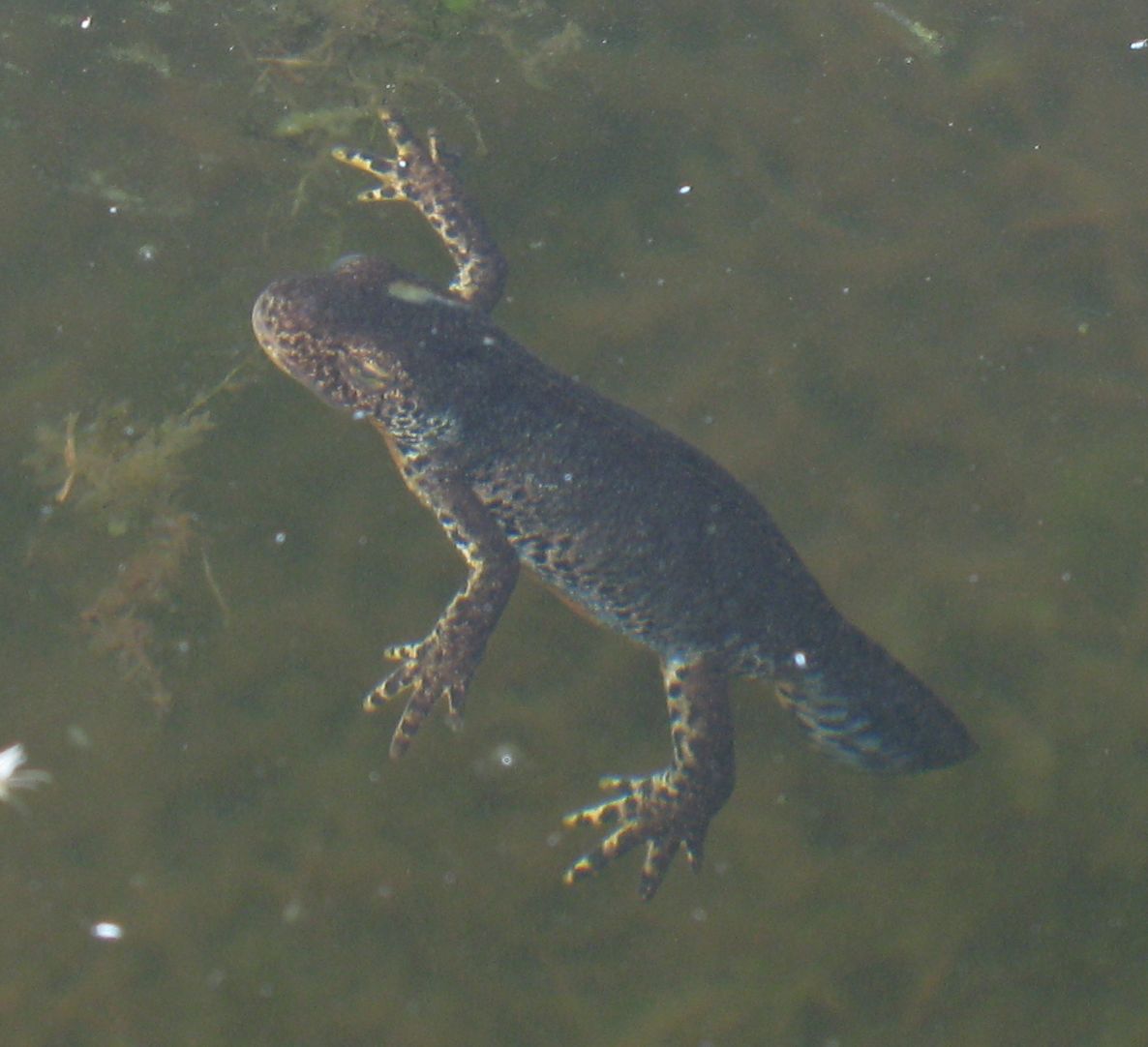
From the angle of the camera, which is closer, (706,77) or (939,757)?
(939,757)

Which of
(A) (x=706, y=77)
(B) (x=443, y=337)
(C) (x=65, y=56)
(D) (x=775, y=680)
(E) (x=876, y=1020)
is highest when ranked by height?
(C) (x=65, y=56)

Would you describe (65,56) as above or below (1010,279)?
Answer: above

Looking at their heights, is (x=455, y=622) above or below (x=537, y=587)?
above

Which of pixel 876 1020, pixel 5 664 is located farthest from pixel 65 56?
pixel 876 1020

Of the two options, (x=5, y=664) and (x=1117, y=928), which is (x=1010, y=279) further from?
Answer: (x=5, y=664)

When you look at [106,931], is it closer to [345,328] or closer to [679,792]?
[679,792]

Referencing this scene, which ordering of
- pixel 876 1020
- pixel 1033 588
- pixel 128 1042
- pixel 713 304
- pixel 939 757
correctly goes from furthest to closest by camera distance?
pixel 713 304 < pixel 1033 588 < pixel 939 757 < pixel 876 1020 < pixel 128 1042

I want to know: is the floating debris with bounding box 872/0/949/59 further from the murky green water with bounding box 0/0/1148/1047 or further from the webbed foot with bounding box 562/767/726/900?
the webbed foot with bounding box 562/767/726/900

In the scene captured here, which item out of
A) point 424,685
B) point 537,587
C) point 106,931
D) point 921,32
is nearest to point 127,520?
point 424,685
